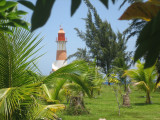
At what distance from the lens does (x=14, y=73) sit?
350cm

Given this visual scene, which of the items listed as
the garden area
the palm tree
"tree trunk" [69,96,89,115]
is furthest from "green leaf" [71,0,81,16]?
the palm tree

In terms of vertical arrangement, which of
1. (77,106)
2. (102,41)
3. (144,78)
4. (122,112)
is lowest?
(122,112)

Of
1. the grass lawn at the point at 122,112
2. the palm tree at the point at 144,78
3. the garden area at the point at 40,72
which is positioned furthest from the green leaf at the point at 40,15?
the palm tree at the point at 144,78

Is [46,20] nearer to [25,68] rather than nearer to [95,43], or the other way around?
[25,68]

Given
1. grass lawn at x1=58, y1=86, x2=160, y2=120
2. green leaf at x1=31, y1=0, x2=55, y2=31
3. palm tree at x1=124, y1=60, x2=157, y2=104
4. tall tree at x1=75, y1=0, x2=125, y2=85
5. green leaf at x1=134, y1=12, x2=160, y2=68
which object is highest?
tall tree at x1=75, y1=0, x2=125, y2=85

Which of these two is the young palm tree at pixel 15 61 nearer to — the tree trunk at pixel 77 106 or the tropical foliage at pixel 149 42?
the tropical foliage at pixel 149 42

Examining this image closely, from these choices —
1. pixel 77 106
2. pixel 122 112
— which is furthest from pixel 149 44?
pixel 122 112

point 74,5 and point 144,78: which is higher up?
point 144,78

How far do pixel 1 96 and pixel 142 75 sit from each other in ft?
28.7

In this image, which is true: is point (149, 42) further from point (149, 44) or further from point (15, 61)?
point (15, 61)

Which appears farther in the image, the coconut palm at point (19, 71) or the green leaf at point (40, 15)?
the coconut palm at point (19, 71)

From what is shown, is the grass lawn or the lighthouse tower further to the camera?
the lighthouse tower

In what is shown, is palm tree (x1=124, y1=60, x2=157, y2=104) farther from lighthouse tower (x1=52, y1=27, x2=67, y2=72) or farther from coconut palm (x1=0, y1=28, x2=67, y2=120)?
lighthouse tower (x1=52, y1=27, x2=67, y2=72)

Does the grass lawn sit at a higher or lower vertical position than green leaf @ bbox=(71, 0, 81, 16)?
lower
